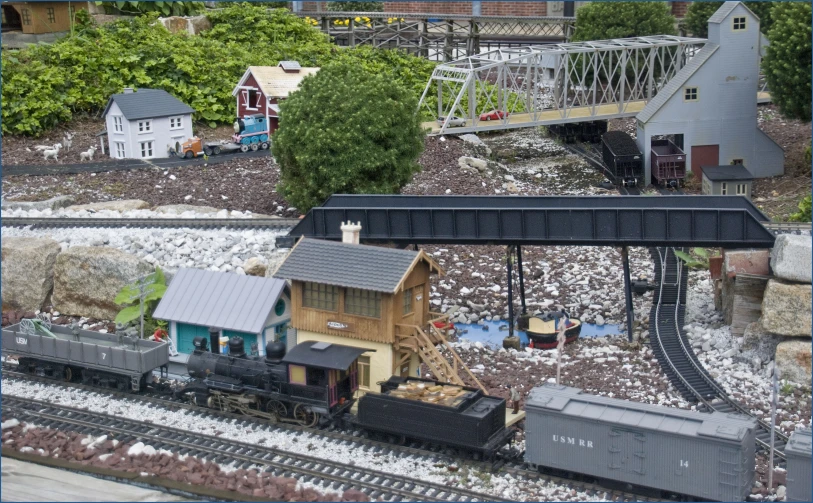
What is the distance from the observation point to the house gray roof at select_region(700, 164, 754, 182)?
4244 centimetres

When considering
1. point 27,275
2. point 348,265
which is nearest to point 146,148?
point 27,275

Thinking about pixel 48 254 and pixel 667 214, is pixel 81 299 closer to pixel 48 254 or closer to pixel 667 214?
pixel 48 254

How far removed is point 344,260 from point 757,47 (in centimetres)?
3043

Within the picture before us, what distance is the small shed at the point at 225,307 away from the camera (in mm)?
26281

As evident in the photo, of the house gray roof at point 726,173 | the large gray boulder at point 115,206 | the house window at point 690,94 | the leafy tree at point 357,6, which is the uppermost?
the leafy tree at point 357,6

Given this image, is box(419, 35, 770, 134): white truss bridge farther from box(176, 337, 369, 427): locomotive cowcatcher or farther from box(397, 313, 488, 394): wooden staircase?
box(176, 337, 369, 427): locomotive cowcatcher

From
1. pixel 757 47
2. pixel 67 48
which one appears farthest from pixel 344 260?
pixel 67 48

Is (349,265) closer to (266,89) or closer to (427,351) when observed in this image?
(427,351)

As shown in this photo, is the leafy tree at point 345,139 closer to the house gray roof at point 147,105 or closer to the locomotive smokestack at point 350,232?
the locomotive smokestack at point 350,232

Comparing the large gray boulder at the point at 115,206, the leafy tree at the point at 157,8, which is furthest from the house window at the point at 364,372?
the leafy tree at the point at 157,8

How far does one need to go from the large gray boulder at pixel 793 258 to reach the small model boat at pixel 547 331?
604 centimetres

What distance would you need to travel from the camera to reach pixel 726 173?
43.0m

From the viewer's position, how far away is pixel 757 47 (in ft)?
153

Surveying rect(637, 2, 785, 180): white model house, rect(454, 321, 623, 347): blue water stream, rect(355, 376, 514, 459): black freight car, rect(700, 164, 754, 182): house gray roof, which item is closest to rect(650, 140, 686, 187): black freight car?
rect(637, 2, 785, 180): white model house
